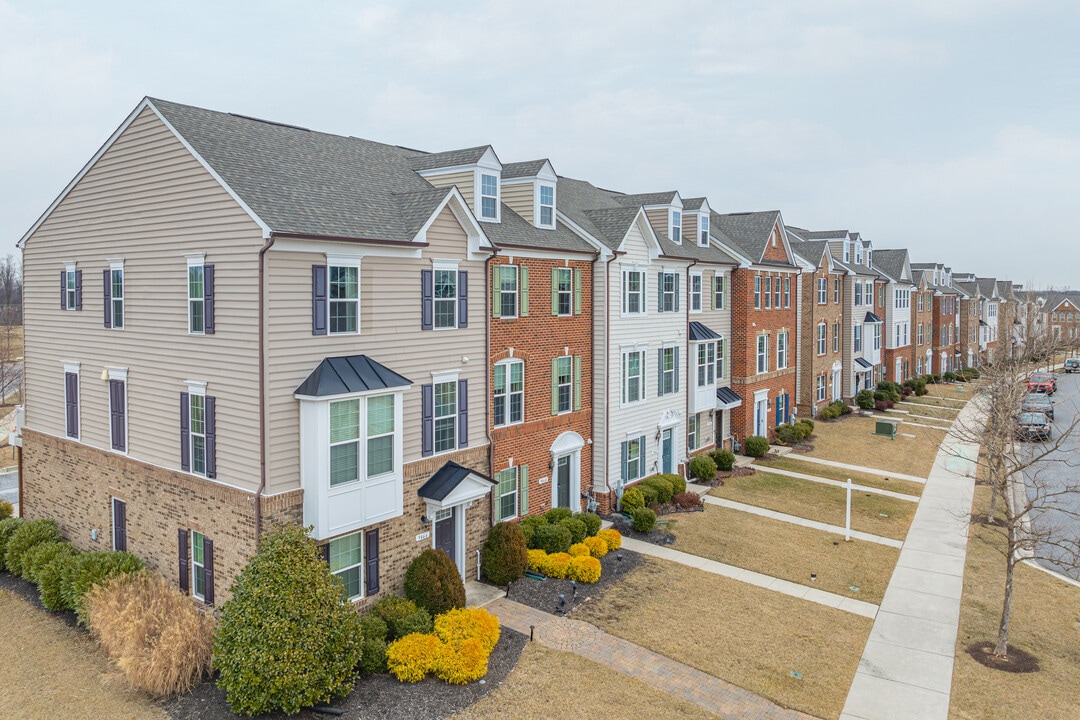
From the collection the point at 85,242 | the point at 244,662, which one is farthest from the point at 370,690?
the point at 85,242

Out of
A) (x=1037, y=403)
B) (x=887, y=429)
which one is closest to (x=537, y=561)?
(x=887, y=429)

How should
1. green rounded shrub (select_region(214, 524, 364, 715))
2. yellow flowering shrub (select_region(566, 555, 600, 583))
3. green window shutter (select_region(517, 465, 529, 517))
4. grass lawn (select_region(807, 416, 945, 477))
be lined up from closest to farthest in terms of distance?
1. green rounded shrub (select_region(214, 524, 364, 715))
2. yellow flowering shrub (select_region(566, 555, 600, 583))
3. green window shutter (select_region(517, 465, 529, 517))
4. grass lawn (select_region(807, 416, 945, 477))

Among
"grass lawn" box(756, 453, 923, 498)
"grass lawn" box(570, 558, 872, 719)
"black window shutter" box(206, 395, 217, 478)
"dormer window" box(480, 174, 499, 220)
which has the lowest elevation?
"grass lawn" box(570, 558, 872, 719)

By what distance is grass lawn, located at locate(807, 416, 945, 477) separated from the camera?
33.8 meters

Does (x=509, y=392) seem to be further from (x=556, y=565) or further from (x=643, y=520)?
(x=643, y=520)

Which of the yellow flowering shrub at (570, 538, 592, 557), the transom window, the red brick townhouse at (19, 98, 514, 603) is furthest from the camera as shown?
the yellow flowering shrub at (570, 538, 592, 557)

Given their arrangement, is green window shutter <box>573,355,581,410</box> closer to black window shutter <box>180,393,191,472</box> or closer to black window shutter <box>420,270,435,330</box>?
black window shutter <box>420,270,435,330</box>

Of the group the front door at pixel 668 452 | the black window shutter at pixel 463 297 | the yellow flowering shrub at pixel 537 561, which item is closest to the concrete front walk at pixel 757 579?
the yellow flowering shrub at pixel 537 561

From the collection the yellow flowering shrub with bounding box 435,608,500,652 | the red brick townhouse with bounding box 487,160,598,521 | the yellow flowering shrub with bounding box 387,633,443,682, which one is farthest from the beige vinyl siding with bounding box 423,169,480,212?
the yellow flowering shrub with bounding box 387,633,443,682

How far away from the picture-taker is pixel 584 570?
18.6 metres

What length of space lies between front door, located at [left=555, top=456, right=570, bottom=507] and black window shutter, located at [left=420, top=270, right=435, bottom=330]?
8.00 meters

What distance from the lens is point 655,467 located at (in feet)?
89.9

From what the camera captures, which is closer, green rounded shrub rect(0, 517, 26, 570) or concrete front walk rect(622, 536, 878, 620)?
concrete front walk rect(622, 536, 878, 620)

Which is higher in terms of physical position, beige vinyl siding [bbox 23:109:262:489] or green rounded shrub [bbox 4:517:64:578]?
beige vinyl siding [bbox 23:109:262:489]
